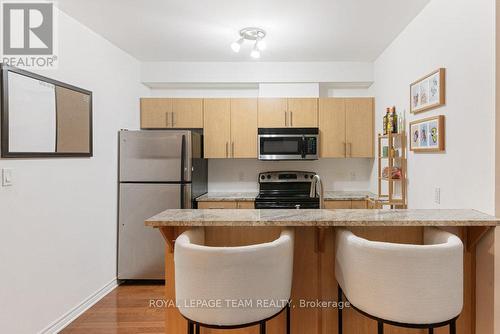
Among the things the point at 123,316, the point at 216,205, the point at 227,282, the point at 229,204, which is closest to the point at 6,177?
the point at 123,316

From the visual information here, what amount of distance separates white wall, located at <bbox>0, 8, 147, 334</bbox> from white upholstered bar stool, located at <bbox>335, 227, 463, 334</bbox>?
2.16m

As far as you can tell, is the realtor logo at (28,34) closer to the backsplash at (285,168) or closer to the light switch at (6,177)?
the light switch at (6,177)

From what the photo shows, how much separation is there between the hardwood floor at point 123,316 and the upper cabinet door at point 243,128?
1818 millimetres

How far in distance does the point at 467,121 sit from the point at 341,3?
128 cm

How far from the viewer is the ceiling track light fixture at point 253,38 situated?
2.73 meters

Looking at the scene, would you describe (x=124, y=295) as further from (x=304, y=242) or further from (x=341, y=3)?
(x=341, y=3)

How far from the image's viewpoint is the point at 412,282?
1.29 meters

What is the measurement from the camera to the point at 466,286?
1.70 meters

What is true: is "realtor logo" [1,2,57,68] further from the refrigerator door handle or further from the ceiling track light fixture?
the ceiling track light fixture

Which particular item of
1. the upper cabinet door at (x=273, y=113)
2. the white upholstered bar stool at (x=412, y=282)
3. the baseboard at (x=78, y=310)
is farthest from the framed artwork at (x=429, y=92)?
the baseboard at (x=78, y=310)

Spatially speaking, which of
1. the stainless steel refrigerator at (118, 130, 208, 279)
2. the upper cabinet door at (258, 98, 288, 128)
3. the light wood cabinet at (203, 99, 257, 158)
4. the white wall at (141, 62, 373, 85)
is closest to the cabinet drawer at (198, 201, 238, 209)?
the stainless steel refrigerator at (118, 130, 208, 279)

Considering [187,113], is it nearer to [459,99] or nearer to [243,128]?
[243,128]

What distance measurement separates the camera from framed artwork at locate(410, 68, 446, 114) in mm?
1997

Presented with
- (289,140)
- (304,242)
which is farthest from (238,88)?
(304,242)
